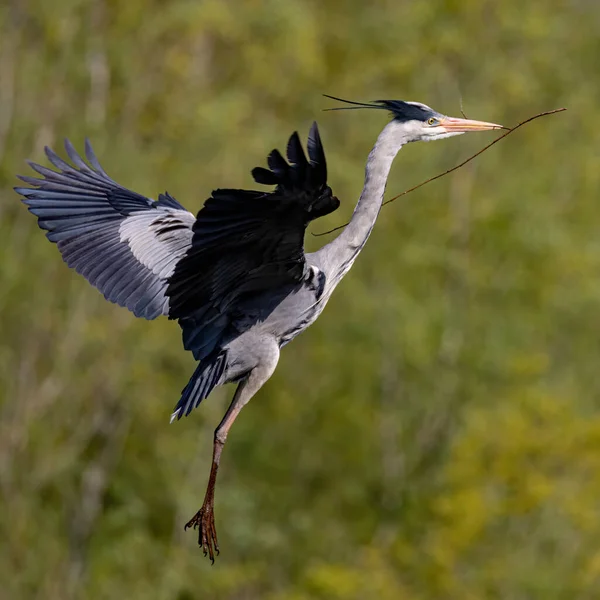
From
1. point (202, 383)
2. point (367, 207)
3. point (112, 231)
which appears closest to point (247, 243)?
point (367, 207)

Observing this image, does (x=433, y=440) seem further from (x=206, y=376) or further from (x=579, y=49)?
(x=206, y=376)

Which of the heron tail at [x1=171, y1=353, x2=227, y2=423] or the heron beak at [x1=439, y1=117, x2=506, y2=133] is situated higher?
the heron beak at [x1=439, y1=117, x2=506, y2=133]

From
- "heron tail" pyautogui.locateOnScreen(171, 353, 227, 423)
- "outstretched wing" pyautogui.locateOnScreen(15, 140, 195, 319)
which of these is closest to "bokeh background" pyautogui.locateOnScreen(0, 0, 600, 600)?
"outstretched wing" pyautogui.locateOnScreen(15, 140, 195, 319)

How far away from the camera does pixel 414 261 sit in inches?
858

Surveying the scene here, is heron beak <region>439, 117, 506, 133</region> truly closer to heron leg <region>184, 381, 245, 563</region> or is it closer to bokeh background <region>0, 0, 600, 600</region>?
heron leg <region>184, 381, 245, 563</region>

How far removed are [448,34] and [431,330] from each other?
13.7ft

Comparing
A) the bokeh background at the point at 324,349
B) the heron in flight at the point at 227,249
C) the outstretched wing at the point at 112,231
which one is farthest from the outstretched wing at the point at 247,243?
the bokeh background at the point at 324,349

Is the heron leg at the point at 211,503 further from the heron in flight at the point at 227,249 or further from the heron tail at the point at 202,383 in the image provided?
the heron tail at the point at 202,383

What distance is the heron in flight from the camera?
242 inches

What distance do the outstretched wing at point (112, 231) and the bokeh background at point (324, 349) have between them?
9.24 metres

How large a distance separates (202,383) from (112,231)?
1.31 meters

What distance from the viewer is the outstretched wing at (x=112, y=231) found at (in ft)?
25.2

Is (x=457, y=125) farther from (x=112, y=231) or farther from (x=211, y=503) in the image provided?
(x=211, y=503)

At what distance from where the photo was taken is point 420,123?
23.3ft
